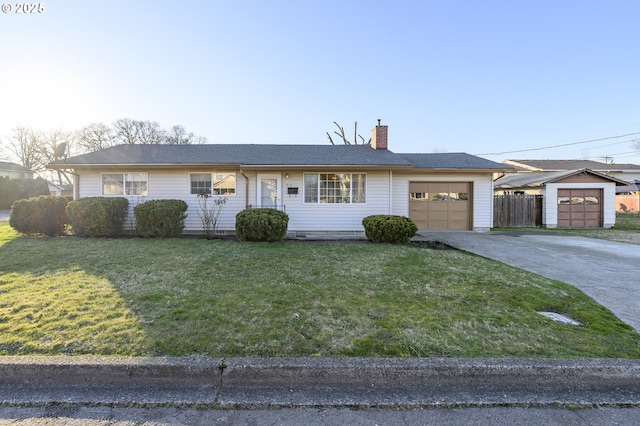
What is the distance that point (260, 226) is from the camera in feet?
28.9

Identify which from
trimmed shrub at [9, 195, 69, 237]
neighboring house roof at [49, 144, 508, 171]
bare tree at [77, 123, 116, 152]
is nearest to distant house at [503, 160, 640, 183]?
neighboring house roof at [49, 144, 508, 171]

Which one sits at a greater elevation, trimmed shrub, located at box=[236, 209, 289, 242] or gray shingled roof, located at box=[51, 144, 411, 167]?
gray shingled roof, located at box=[51, 144, 411, 167]

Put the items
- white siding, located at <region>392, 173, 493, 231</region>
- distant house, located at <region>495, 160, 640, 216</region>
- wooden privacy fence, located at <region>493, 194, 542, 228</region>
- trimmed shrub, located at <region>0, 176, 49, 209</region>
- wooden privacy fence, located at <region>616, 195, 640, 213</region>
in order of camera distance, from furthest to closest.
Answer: trimmed shrub, located at <region>0, 176, 49, 209</region> → distant house, located at <region>495, 160, 640, 216</region> → wooden privacy fence, located at <region>616, 195, 640, 213</region> → wooden privacy fence, located at <region>493, 194, 542, 228</region> → white siding, located at <region>392, 173, 493, 231</region>

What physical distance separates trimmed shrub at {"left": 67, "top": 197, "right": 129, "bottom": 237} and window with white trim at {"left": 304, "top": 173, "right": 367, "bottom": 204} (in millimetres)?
6331

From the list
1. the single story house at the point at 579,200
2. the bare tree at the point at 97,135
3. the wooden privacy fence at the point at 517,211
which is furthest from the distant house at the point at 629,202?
the bare tree at the point at 97,135

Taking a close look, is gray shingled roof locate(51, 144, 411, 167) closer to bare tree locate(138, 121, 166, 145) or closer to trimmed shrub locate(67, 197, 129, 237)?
trimmed shrub locate(67, 197, 129, 237)

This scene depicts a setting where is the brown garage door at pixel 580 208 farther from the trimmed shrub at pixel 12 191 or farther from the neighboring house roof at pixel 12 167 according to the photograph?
the neighboring house roof at pixel 12 167

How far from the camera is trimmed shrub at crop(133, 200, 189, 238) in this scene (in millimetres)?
9406

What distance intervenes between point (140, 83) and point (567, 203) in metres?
20.1

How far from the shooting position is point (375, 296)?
4.23 metres

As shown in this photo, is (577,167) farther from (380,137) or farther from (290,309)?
(290,309)

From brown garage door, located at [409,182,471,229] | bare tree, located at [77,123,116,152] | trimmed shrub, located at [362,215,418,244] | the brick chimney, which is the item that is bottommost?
trimmed shrub, located at [362,215,418,244]

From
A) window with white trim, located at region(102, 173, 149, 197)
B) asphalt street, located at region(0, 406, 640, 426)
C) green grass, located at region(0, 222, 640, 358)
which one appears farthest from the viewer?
window with white trim, located at region(102, 173, 149, 197)

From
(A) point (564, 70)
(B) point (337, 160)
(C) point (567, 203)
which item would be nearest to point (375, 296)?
(B) point (337, 160)
